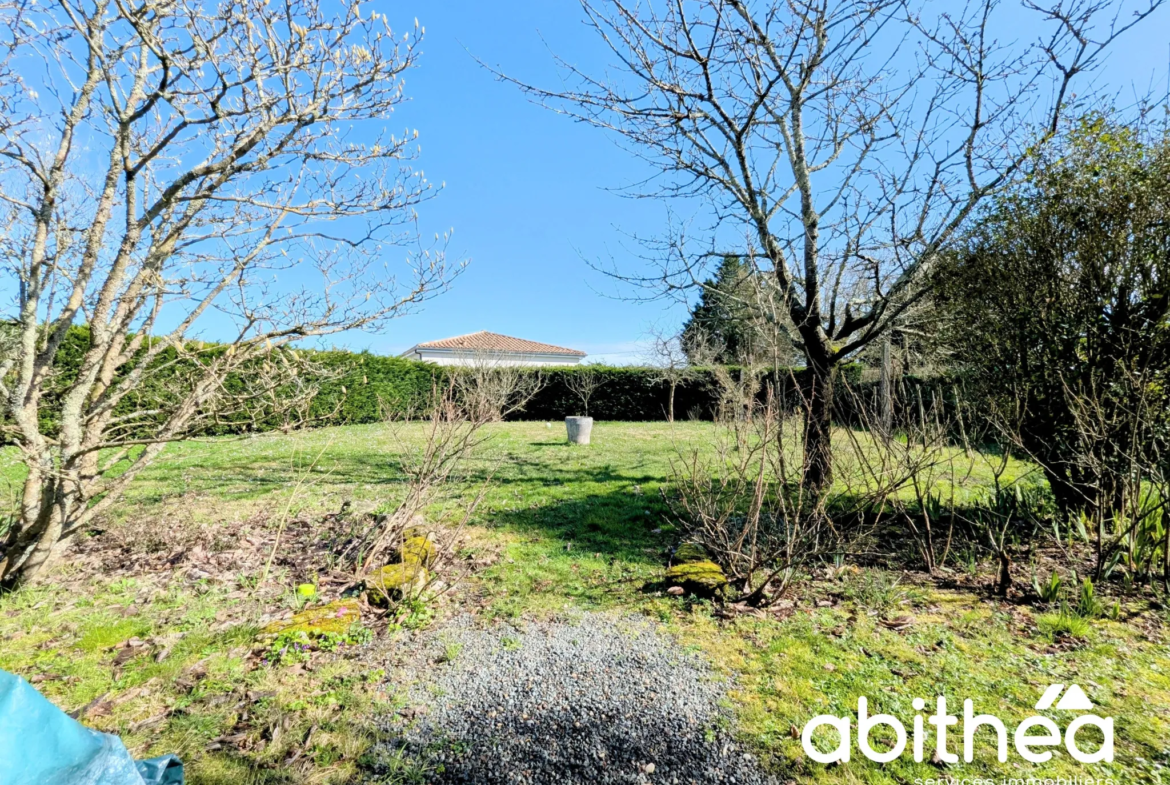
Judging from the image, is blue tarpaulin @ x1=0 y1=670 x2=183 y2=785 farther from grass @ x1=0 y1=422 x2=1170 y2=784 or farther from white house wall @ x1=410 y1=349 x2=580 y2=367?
white house wall @ x1=410 y1=349 x2=580 y2=367

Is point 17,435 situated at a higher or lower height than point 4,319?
lower

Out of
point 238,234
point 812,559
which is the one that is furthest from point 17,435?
point 812,559

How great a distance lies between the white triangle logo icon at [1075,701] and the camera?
2549mm

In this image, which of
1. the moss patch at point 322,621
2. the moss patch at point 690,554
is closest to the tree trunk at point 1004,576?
the moss patch at point 690,554

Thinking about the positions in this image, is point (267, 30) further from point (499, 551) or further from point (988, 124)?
point (988, 124)

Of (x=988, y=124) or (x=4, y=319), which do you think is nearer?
(x=4, y=319)

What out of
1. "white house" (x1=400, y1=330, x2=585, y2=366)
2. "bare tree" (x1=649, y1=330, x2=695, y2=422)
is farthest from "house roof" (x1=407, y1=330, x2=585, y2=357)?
"bare tree" (x1=649, y1=330, x2=695, y2=422)

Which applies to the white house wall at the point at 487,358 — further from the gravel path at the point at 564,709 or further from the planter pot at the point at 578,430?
the gravel path at the point at 564,709

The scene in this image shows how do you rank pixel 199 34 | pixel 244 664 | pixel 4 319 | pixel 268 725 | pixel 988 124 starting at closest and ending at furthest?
1. pixel 268 725
2. pixel 244 664
3. pixel 199 34
4. pixel 4 319
5. pixel 988 124

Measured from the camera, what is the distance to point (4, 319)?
3.92m

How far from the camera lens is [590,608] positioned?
12.8 feet

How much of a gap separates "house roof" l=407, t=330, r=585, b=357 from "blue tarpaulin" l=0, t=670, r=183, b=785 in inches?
1076

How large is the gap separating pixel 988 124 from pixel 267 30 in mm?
7161

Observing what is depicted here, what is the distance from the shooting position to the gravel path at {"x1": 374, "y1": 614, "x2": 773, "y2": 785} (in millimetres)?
2188
